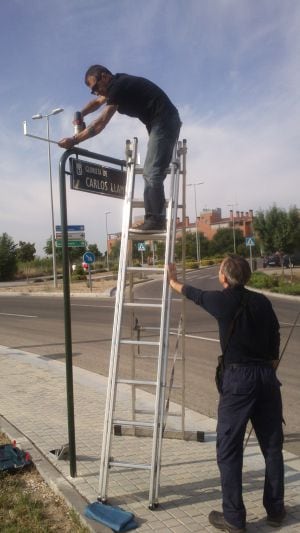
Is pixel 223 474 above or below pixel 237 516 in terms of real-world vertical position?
above

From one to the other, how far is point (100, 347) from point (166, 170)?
7.82 metres

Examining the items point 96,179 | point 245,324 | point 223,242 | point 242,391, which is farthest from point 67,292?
point 223,242

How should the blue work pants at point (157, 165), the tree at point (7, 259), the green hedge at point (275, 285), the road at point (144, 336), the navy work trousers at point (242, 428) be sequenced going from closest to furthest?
the navy work trousers at point (242, 428)
the blue work pants at point (157, 165)
the road at point (144, 336)
the green hedge at point (275, 285)
the tree at point (7, 259)

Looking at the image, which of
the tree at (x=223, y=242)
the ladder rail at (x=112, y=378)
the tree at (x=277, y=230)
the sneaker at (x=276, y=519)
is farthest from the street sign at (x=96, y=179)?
the tree at (x=223, y=242)

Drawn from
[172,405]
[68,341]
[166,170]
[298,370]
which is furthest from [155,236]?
[298,370]

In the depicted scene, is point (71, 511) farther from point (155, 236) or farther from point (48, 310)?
point (48, 310)

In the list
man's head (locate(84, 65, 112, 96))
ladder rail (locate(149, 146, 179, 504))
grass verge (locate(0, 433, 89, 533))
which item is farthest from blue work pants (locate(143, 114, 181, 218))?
grass verge (locate(0, 433, 89, 533))

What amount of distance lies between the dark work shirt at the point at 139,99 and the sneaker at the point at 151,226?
0.74 metres

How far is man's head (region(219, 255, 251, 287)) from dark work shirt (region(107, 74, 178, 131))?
1205 millimetres

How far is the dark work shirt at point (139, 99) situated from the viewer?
3.74 metres

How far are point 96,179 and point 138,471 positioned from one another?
2451 mm

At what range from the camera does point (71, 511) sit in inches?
138

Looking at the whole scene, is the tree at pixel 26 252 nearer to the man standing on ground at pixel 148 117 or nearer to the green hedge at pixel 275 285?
the green hedge at pixel 275 285

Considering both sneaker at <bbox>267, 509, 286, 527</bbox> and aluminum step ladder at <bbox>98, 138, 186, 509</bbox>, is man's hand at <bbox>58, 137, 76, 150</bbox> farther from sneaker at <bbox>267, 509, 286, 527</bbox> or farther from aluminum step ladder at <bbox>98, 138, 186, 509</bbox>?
sneaker at <bbox>267, 509, 286, 527</bbox>
